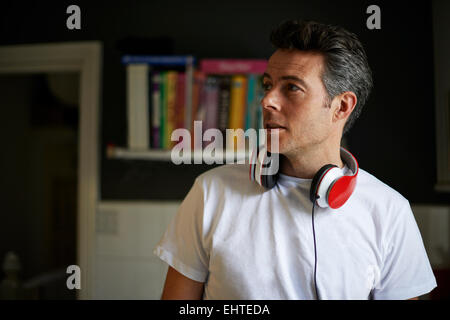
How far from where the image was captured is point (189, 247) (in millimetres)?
830

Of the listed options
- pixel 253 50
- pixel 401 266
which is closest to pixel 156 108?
pixel 253 50

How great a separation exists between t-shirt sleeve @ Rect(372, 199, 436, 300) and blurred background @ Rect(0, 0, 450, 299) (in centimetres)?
33

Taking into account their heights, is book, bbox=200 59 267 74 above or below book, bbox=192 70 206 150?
above

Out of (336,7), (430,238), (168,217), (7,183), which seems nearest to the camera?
(336,7)

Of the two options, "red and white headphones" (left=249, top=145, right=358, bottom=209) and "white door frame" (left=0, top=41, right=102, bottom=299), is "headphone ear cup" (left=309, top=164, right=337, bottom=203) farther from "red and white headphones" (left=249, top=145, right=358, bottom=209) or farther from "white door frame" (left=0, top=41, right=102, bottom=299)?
"white door frame" (left=0, top=41, right=102, bottom=299)

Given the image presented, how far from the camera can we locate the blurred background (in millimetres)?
1053

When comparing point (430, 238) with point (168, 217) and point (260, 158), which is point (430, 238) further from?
point (168, 217)

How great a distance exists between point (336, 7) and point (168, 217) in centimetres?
96

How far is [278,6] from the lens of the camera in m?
1.22

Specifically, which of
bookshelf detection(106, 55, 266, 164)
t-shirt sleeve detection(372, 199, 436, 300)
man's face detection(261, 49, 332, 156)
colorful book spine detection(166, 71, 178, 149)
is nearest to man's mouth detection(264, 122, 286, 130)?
man's face detection(261, 49, 332, 156)

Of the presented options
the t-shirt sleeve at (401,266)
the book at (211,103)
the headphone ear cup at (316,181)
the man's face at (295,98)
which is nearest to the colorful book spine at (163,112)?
the book at (211,103)

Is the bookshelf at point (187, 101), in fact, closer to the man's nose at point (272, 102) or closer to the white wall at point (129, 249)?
the white wall at point (129, 249)

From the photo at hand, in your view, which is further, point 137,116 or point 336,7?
point 137,116
